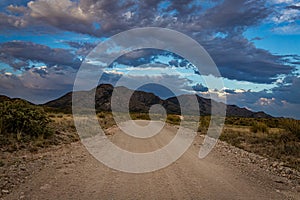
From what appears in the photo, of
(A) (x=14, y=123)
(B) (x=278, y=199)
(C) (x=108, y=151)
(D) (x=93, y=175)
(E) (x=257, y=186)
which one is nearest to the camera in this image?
(B) (x=278, y=199)

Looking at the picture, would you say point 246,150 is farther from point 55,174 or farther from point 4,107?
point 4,107

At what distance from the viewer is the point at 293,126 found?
64.0 ft

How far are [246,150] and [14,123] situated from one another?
12062mm

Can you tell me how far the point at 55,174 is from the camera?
8750 mm

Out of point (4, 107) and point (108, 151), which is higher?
point (4, 107)

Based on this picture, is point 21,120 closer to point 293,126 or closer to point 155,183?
point 155,183

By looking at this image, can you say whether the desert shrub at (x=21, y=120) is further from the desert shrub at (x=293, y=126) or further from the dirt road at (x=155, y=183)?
the desert shrub at (x=293, y=126)

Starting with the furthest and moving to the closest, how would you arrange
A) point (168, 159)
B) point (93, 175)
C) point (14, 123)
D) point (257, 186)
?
point (14, 123) → point (168, 159) → point (93, 175) → point (257, 186)

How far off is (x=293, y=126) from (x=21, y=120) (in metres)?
16.0

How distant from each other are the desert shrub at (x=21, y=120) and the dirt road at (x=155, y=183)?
520cm

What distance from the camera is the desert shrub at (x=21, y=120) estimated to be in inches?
600

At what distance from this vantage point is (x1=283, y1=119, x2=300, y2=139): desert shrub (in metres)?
18.9

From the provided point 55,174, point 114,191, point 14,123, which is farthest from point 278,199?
point 14,123

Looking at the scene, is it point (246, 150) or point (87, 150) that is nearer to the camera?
point (87, 150)
